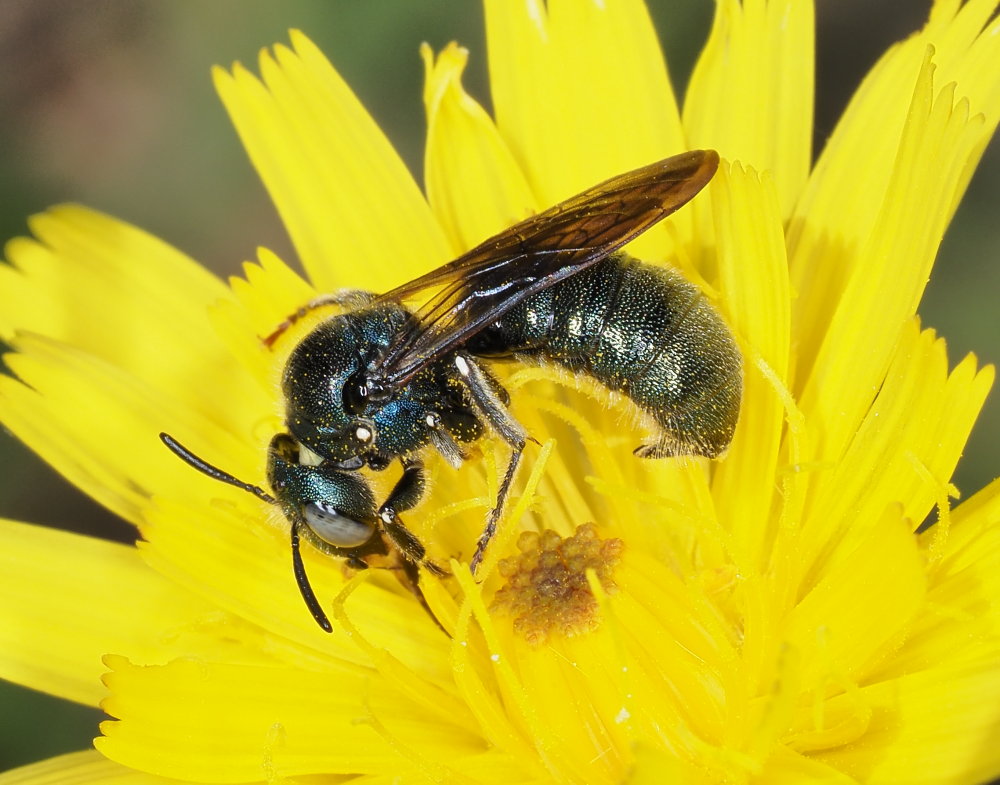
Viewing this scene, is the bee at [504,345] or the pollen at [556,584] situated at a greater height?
the bee at [504,345]

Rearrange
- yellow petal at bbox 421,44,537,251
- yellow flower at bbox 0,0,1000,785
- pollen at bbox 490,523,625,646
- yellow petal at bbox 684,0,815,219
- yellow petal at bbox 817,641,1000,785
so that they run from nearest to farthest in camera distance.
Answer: yellow petal at bbox 817,641,1000,785, yellow flower at bbox 0,0,1000,785, pollen at bbox 490,523,625,646, yellow petal at bbox 684,0,815,219, yellow petal at bbox 421,44,537,251

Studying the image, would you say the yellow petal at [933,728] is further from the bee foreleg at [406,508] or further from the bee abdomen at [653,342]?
the bee foreleg at [406,508]

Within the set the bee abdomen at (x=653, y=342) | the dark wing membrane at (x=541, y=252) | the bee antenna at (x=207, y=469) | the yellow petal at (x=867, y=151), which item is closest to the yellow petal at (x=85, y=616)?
the bee antenna at (x=207, y=469)

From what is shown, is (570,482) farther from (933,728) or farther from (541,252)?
(933,728)

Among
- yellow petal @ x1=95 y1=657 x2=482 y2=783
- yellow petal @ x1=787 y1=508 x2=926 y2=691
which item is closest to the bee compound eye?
yellow petal @ x1=95 y1=657 x2=482 y2=783

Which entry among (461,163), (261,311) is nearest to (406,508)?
(261,311)

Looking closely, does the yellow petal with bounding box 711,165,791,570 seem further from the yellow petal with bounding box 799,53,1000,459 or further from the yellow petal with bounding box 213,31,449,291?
the yellow petal with bounding box 213,31,449,291
